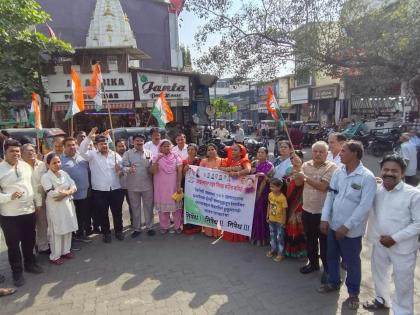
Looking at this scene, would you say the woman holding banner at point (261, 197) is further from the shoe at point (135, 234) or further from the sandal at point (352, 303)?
the shoe at point (135, 234)

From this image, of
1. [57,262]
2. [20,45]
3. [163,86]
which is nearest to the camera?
[57,262]

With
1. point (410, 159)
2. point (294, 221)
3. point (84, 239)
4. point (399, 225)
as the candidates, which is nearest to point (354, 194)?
point (399, 225)

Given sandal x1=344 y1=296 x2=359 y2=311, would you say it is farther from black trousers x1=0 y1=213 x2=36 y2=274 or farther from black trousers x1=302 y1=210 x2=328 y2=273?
black trousers x1=0 y1=213 x2=36 y2=274

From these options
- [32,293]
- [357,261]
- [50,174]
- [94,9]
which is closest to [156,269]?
[32,293]

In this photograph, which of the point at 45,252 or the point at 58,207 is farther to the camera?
the point at 45,252

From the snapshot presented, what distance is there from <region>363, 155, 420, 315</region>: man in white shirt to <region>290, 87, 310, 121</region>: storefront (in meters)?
28.4

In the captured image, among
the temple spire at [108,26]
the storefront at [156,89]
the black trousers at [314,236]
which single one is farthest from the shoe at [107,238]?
the temple spire at [108,26]

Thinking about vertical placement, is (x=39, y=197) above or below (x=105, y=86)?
below

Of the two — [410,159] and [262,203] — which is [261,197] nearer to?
[262,203]

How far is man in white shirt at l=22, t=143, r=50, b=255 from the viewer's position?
437cm

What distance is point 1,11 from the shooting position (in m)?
8.73

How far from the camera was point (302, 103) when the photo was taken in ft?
103

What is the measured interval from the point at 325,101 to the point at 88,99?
21.3m

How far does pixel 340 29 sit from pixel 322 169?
28.8 feet
